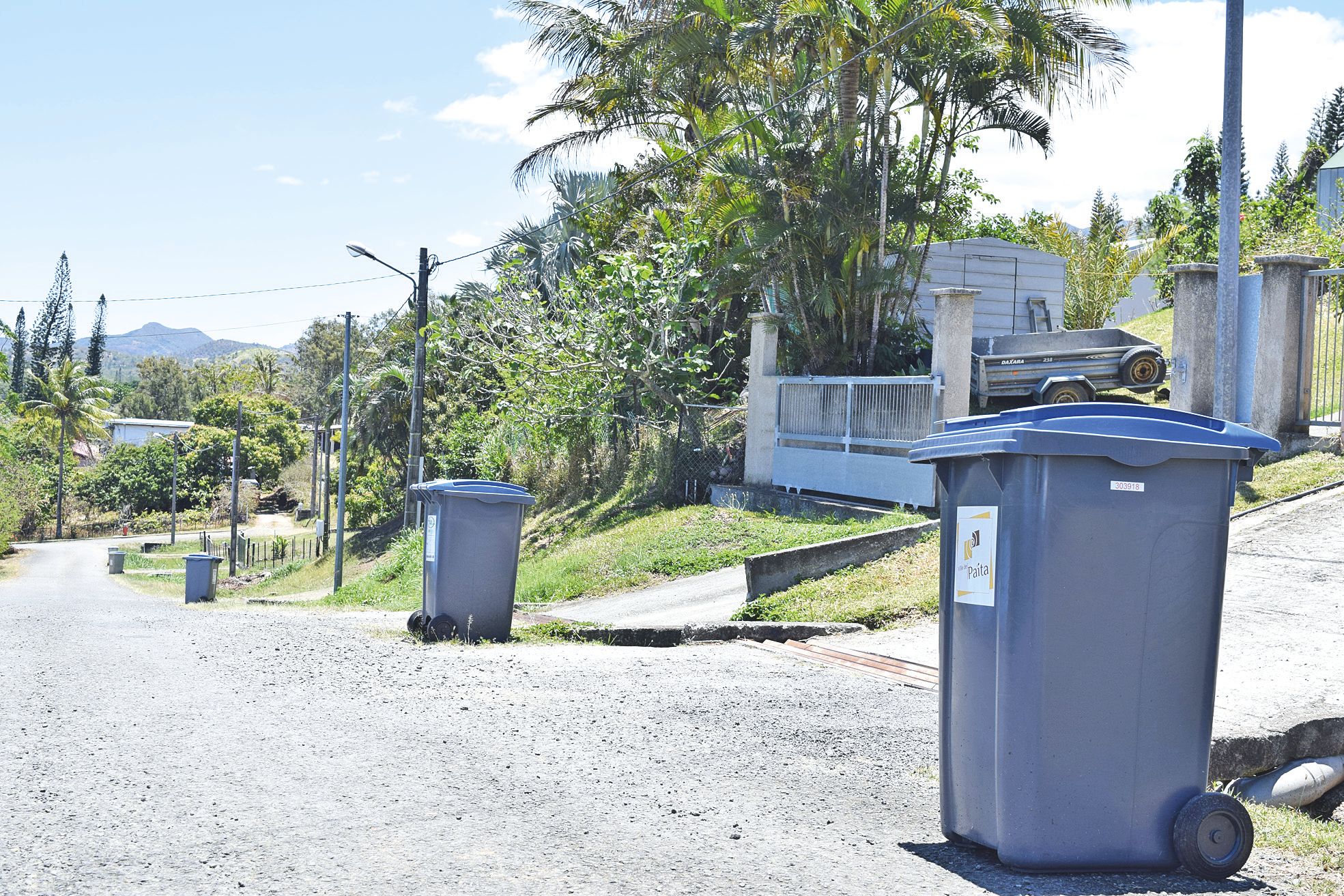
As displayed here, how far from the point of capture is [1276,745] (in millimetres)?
5809

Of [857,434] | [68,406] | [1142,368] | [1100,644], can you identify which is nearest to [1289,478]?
[857,434]

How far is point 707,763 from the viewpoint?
553 cm

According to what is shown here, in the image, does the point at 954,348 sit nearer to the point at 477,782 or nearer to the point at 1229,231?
the point at 1229,231

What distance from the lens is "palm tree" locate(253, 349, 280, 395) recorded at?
117m

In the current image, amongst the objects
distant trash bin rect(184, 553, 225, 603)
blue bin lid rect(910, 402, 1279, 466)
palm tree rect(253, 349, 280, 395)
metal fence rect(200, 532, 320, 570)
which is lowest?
metal fence rect(200, 532, 320, 570)

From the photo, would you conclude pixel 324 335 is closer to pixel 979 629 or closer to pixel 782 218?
pixel 782 218

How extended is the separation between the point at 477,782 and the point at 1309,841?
335 cm

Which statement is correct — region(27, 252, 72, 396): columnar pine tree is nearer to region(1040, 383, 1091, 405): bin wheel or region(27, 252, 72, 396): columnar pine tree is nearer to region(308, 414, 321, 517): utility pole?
region(308, 414, 321, 517): utility pole

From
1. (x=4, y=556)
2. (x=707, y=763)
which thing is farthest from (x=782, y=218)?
(x=4, y=556)

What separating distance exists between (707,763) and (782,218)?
43.8 feet

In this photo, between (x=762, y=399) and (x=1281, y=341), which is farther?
(x=762, y=399)

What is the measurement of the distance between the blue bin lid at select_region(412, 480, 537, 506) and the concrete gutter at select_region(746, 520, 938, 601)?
8.29 feet

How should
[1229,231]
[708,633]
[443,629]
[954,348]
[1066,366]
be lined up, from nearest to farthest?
[1229,231] < [443,629] < [708,633] < [954,348] < [1066,366]

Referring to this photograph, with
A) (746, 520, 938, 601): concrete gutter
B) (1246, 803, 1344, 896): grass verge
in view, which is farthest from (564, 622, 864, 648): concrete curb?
(1246, 803, 1344, 896): grass verge
